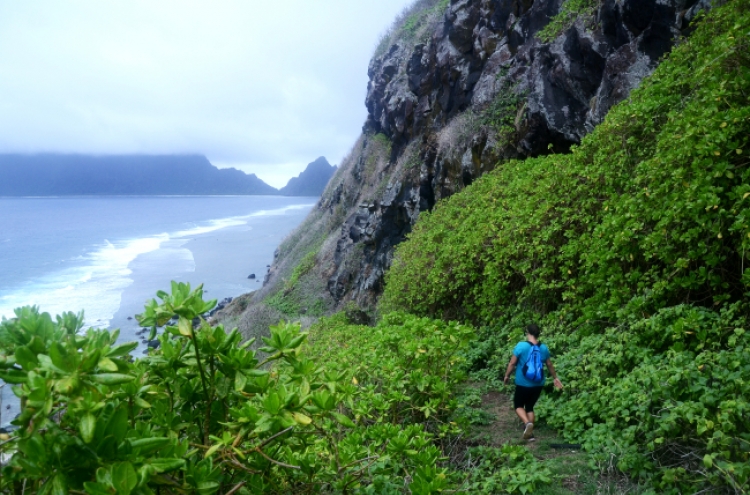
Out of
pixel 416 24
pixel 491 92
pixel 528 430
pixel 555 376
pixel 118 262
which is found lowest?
pixel 118 262

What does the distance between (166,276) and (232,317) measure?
17.7m

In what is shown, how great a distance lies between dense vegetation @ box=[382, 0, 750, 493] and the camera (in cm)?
355

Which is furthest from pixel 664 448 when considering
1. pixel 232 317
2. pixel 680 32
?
pixel 232 317

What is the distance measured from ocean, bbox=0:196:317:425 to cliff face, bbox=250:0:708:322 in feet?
27.5

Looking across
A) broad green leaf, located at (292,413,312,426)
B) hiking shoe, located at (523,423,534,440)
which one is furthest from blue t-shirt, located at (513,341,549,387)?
broad green leaf, located at (292,413,312,426)

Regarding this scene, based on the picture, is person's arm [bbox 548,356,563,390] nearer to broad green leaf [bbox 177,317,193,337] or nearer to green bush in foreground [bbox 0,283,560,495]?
green bush in foreground [bbox 0,283,560,495]

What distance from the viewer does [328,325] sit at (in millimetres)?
13609

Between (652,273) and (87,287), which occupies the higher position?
(652,273)

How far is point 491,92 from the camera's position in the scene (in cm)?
1391

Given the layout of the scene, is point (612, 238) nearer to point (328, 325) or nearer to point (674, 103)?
point (674, 103)

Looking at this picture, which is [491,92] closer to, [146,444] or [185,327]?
[185,327]

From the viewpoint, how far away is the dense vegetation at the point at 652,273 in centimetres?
355

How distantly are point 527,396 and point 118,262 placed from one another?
5446cm

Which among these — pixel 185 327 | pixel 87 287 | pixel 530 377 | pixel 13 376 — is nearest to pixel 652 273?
pixel 530 377
